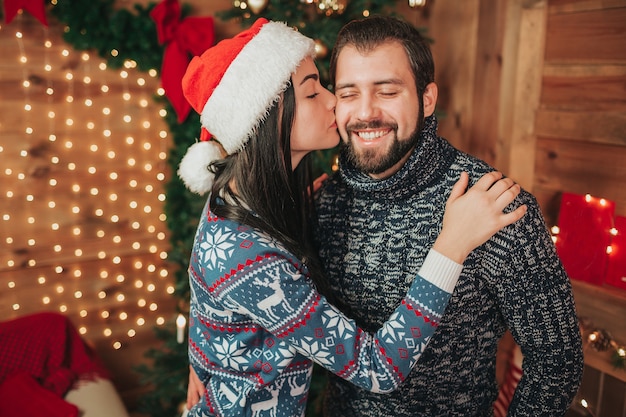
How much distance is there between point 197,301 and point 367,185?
1.83 feet

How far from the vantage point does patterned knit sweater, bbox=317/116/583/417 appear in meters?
1.40

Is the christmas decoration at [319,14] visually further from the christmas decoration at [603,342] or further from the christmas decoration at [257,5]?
the christmas decoration at [603,342]

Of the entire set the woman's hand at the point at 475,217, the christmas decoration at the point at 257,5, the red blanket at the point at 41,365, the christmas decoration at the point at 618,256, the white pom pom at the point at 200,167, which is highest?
the christmas decoration at the point at 257,5

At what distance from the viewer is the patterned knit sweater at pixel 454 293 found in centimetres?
140

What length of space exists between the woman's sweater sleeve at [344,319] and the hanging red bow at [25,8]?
1627 millimetres

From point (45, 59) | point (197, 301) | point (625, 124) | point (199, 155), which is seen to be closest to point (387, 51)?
point (199, 155)

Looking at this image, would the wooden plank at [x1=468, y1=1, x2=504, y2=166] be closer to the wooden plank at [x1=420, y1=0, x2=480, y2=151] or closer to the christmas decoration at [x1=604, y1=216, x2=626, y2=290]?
the wooden plank at [x1=420, y1=0, x2=480, y2=151]

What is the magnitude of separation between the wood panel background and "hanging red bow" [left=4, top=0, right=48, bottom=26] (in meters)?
0.15

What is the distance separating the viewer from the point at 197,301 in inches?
59.4

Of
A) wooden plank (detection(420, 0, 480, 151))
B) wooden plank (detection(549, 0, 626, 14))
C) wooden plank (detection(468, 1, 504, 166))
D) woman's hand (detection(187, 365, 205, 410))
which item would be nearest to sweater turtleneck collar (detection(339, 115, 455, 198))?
woman's hand (detection(187, 365, 205, 410))

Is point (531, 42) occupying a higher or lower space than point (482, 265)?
higher

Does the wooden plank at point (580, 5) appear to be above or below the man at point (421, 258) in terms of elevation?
above

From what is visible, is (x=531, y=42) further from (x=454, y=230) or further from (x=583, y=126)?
(x=454, y=230)

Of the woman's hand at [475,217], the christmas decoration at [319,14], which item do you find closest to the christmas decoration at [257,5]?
the christmas decoration at [319,14]
